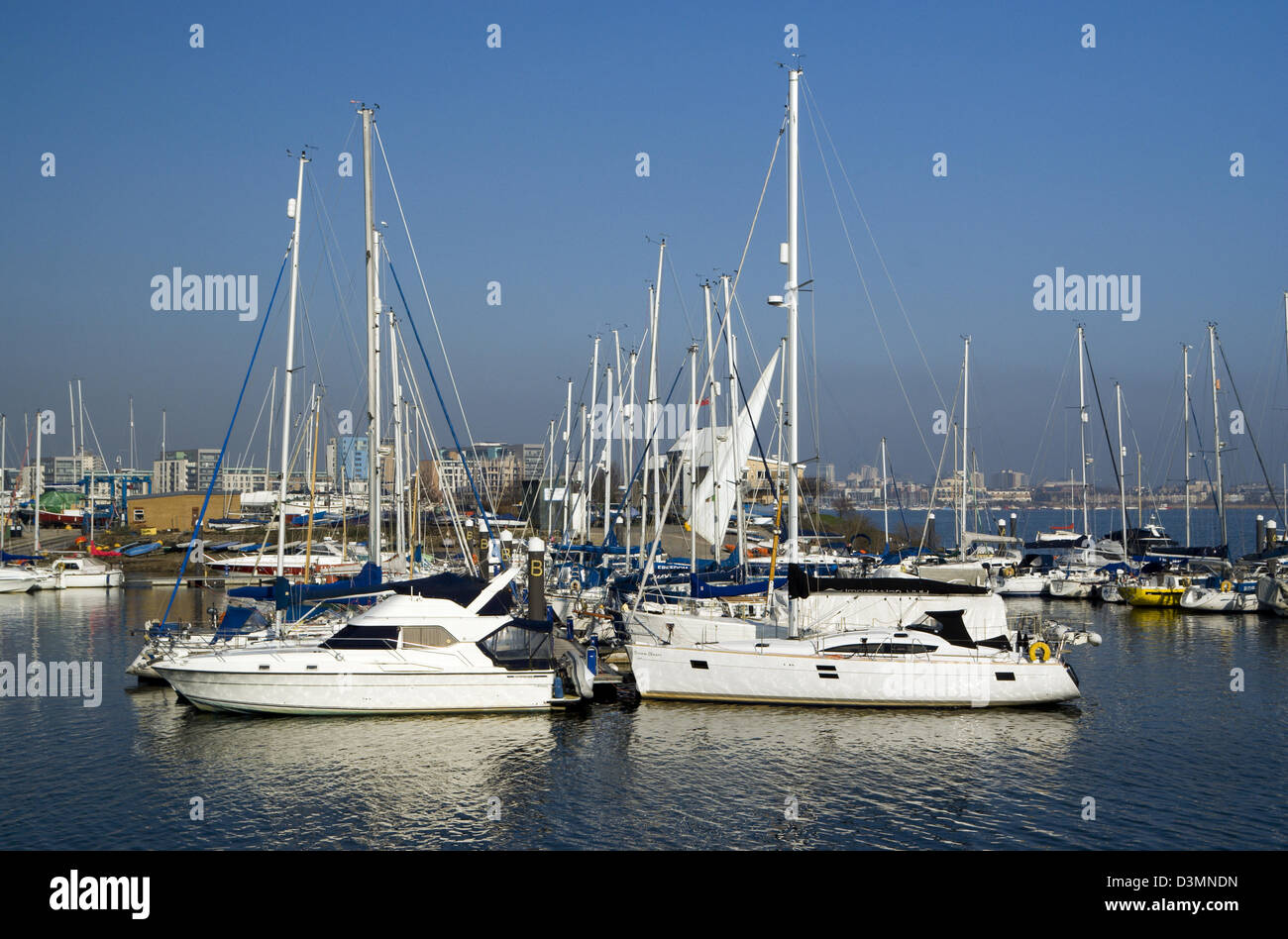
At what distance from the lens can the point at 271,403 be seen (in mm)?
66750

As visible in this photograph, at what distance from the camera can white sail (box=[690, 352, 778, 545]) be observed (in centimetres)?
4269

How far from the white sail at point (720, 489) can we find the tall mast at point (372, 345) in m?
11.9

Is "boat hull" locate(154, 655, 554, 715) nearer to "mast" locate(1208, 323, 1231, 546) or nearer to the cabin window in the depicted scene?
the cabin window

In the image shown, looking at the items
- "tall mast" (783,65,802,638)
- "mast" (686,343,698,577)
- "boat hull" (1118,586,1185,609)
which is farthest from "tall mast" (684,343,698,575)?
"boat hull" (1118,586,1185,609)

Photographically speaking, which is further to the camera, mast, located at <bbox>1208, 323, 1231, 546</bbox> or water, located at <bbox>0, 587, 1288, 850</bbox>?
mast, located at <bbox>1208, 323, 1231, 546</bbox>

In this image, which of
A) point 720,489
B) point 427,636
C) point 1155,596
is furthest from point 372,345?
point 1155,596

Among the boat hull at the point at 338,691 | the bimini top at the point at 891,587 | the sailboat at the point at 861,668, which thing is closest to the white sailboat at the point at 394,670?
the boat hull at the point at 338,691

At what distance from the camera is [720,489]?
45125mm

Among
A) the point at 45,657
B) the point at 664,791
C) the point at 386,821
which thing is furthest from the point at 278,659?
the point at 45,657

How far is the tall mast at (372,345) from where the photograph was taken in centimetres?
3384

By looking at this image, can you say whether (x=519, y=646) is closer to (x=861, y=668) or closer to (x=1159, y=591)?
(x=861, y=668)

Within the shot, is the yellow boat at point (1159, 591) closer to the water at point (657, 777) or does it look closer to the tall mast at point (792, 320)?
the water at point (657, 777)

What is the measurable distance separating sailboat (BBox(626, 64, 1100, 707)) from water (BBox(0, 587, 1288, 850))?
0.51 m
